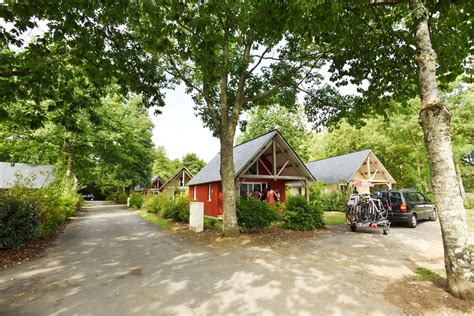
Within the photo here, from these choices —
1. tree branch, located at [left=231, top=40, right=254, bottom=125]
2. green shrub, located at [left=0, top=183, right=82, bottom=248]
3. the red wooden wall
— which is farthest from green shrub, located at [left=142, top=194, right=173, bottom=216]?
tree branch, located at [left=231, top=40, right=254, bottom=125]

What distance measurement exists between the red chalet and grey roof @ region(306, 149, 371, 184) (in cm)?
872

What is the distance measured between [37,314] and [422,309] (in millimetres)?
6468

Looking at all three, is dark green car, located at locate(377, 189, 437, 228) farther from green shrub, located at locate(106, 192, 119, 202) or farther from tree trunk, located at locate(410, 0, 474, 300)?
green shrub, located at locate(106, 192, 119, 202)

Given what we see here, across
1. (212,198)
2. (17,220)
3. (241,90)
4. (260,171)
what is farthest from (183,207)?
(241,90)

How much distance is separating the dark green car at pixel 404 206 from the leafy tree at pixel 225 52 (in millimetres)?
7371

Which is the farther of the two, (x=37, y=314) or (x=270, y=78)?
(x=270, y=78)

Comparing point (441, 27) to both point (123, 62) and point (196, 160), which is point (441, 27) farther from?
point (196, 160)

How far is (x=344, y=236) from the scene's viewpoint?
11180 millimetres

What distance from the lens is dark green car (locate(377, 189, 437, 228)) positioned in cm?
Result: 1321

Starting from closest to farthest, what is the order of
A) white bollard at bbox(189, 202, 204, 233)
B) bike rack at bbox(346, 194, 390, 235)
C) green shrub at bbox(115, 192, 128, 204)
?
bike rack at bbox(346, 194, 390, 235) < white bollard at bbox(189, 202, 204, 233) < green shrub at bbox(115, 192, 128, 204)

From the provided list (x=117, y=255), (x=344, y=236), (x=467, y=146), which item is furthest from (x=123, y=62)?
(x=467, y=146)

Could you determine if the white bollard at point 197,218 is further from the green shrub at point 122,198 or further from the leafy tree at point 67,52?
the green shrub at point 122,198

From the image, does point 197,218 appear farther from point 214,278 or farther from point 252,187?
point 252,187

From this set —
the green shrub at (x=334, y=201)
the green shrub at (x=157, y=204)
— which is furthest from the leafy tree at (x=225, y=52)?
the green shrub at (x=334, y=201)
